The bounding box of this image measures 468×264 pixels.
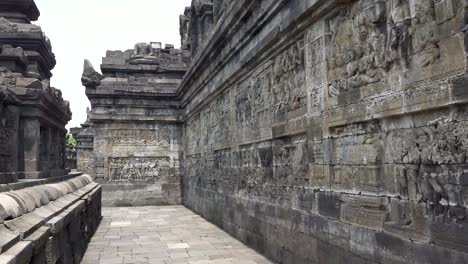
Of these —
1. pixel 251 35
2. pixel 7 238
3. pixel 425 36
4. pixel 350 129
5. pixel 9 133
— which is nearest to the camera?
pixel 7 238

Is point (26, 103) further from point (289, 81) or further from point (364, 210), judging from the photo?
Result: point (364, 210)

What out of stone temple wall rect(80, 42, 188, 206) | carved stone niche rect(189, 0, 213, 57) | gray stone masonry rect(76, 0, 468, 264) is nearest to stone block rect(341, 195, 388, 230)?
gray stone masonry rect(76, 0, 468, 264)

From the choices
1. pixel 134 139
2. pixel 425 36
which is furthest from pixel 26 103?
pixel 134 139

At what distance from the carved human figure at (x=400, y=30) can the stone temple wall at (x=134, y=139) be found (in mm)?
12830

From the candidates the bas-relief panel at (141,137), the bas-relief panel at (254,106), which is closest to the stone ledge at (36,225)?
the bas-relief panel at (254,106)

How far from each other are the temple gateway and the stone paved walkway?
11cm

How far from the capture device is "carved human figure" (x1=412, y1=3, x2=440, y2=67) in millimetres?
3149

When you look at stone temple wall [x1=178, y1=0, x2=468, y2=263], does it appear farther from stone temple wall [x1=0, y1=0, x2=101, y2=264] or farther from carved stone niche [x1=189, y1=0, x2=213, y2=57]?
carved stone niche [x1=189, y1=0, x2=213, y2=57]

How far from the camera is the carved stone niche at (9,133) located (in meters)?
5.42

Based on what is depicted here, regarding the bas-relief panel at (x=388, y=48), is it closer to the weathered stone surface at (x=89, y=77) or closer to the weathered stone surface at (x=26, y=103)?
the weathered stone surface at (x=26, y=103)

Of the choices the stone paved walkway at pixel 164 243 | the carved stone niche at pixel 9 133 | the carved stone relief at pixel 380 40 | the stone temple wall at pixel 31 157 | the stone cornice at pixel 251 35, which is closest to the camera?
the carved stone relief at pixel 380 40

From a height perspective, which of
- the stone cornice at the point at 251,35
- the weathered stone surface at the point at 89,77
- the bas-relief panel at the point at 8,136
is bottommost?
the bas-relief panel at the point at 8,136

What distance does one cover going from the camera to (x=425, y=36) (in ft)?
10.6

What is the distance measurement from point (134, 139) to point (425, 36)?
13611 mm
